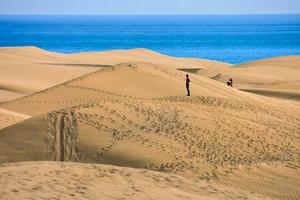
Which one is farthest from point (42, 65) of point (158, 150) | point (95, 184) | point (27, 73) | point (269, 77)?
point (95, 184)

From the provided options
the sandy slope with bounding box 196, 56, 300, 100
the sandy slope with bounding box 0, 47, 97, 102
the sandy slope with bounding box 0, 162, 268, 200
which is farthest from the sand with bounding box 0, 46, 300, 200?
the sandy slope with bounding box 0, 47, 97, 102

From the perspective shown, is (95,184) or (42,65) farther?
(42,65)

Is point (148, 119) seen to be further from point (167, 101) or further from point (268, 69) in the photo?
point (268, 69)

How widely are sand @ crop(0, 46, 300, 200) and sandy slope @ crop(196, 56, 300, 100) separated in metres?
10.6

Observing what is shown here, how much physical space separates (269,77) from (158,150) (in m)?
28.1

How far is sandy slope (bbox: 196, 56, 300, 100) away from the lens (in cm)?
3572

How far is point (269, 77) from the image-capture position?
43.7 meters

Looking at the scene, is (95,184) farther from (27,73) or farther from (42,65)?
(42,65)

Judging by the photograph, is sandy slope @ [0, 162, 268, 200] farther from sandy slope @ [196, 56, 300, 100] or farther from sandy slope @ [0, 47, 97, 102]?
sandy slope @ [196, 56, 300, 100]

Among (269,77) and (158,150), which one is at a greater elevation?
(269,77)

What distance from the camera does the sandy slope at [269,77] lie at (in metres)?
35.7

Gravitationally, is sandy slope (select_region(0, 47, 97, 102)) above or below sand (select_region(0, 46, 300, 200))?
above

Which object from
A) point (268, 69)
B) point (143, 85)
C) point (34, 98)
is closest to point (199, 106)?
point (143, 85)

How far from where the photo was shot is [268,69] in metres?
48.5
